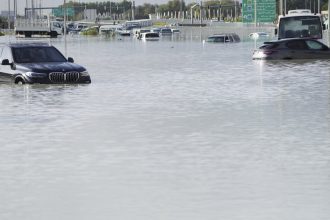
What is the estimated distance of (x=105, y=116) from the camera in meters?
19.7

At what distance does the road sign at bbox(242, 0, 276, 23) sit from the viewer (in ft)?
417

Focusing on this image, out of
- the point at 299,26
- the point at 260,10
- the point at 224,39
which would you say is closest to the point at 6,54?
the point at 299,26

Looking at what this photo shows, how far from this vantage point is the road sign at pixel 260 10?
127125mm

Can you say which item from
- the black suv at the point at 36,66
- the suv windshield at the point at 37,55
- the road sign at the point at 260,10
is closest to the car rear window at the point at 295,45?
the black suv at the point at 36,66

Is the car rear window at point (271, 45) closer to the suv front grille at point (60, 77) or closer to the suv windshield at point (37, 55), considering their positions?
the suv windshield at point (37, 55)

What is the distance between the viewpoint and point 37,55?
30312mm

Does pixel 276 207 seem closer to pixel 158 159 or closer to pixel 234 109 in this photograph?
pixel 158 159

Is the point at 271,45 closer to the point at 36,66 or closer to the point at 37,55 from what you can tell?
the point at 37,55

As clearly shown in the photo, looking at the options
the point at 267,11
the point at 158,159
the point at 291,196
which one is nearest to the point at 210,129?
the point at 158,159

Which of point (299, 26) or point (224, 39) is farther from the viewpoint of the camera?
point (224, 39)

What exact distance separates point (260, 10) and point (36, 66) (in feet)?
333

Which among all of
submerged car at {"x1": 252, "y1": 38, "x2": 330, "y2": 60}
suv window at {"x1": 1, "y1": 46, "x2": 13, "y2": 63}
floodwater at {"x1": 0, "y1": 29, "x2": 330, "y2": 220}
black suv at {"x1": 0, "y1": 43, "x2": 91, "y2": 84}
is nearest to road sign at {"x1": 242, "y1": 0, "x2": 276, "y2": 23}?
submerged car at {"x1": 252, "y1": 38, "x2": 330, "y2": 60}

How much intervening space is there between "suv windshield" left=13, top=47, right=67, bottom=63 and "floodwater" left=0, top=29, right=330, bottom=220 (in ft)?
10.4

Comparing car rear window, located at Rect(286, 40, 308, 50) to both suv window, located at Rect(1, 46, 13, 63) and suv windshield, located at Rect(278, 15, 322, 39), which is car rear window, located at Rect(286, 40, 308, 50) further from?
suv window, located at Rect(1, 46, 13, 63)
